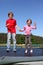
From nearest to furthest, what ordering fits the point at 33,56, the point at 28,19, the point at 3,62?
the point at 3,62 < the point at 33,56 < the point at 28,19

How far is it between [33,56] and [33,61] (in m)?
0.20

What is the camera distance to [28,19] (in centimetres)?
419

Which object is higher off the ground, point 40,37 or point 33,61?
point 40,37

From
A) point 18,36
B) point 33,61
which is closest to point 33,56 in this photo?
point 33,61

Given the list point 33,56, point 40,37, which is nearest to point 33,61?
point 33,56

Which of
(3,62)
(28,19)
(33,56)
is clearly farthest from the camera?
(28,19)

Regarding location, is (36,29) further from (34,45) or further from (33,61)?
(33,61)

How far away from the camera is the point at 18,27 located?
424 cm

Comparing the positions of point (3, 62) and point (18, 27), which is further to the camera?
point (18, 27)

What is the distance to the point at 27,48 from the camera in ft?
14.1

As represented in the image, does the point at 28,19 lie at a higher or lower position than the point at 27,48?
higher

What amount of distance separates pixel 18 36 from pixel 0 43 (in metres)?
0.25

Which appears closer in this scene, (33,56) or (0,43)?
(33,56)

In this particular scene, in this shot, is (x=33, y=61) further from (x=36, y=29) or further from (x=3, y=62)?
(x=36, y=29)
